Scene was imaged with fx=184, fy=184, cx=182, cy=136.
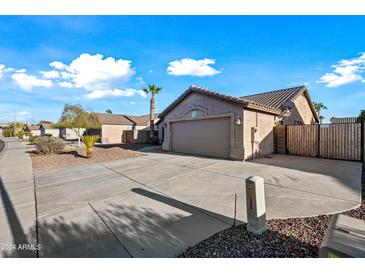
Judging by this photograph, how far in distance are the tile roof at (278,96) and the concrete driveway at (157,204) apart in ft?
23.6

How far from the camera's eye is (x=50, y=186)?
19.7 feet

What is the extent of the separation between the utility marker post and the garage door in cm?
765

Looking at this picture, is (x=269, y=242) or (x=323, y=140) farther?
(x=323, y=140)

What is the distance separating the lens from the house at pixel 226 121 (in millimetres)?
10008

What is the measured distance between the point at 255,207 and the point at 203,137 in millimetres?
9157

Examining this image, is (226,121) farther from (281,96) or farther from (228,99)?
(281,96)

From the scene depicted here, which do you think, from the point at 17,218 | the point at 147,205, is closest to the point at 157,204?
the point at 147,205

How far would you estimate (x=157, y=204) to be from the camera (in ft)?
14.1

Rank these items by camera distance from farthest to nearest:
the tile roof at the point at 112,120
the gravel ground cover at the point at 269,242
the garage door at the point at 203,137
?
the tile roof at the point at 112,120 → the garage door at the point at 203,137 → the gravel ground cover at the point at 269,242

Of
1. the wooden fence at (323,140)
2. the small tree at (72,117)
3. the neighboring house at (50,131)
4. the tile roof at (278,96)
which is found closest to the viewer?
the wooden fence at (323,140)

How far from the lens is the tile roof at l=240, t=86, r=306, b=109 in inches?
531

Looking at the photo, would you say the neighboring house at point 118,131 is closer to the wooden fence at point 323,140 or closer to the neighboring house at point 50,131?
the wooden fence at point 323,140

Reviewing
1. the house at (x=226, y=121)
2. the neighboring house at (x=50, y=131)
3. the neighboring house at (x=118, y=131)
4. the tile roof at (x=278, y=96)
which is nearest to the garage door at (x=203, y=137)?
the house at (x=226, y=121)

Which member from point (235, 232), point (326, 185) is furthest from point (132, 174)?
point (326, 185)
